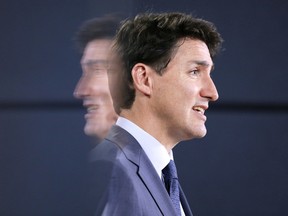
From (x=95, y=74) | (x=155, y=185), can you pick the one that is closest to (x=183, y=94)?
(x=155, y=185)

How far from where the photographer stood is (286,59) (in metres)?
1.00

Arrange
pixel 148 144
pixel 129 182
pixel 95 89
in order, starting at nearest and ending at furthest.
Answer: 1. pixel 95 89
2. pixel 129 182
3. pixel 148 144

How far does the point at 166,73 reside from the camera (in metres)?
0.68

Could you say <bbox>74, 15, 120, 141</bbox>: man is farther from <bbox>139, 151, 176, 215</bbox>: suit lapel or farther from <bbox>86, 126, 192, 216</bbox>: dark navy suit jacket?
<bbox>139, 151, 176, 215</bbox>: suit lapel

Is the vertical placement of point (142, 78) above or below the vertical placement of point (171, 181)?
above

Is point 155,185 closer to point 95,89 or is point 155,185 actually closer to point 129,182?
point 129,182

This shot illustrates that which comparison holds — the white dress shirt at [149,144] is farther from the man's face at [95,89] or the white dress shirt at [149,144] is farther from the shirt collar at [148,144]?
the man's face at [95,89]

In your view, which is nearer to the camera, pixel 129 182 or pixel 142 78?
pixel 129 182

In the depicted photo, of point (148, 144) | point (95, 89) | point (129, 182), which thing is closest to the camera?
point (95, 89)

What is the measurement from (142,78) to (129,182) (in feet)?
0.57

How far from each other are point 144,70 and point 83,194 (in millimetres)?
354

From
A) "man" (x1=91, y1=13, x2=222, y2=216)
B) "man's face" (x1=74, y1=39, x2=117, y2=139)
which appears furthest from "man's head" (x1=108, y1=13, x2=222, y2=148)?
"man's face" (x1=74, y1=39, x2=117, y2=139)

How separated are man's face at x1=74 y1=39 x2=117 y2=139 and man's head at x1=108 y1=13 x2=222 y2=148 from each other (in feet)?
0.69

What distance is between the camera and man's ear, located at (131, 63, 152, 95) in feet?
2.20
